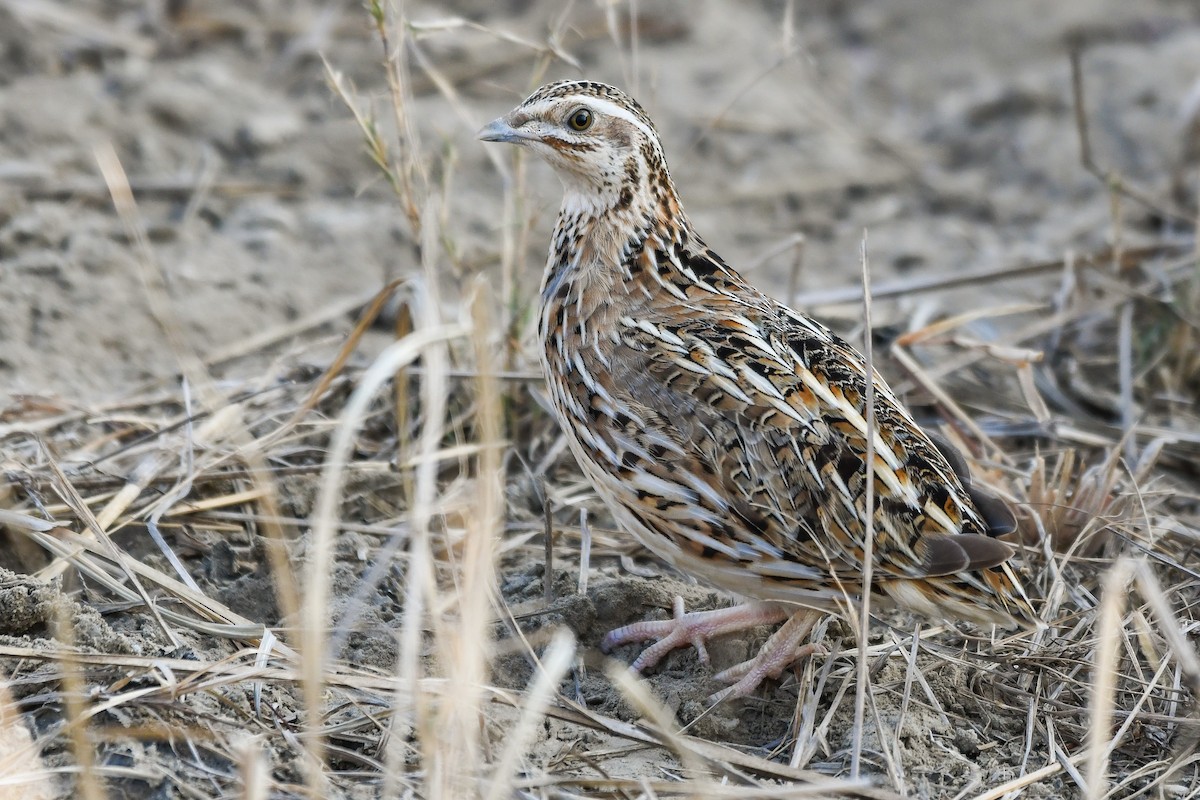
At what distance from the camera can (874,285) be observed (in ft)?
22.5

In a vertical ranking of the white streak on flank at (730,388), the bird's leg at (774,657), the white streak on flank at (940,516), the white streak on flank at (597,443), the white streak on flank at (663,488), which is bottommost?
the bird's leg at (774,657)

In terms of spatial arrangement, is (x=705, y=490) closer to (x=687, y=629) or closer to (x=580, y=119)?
(x=687, y=629)

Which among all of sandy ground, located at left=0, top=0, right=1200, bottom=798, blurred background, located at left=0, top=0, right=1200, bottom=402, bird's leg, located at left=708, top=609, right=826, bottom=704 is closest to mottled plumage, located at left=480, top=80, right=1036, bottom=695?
bird's leg, located at left=708, top=609, right=826, bottom=704

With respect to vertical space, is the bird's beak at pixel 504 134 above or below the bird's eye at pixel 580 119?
below

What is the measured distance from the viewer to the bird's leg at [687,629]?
4.62 meters

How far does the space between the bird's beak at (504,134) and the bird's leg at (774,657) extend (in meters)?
1.89

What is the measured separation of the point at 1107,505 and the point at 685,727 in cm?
199

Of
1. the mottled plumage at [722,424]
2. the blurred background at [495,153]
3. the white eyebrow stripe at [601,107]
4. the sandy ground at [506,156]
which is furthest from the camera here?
the blurred background at [495,153]

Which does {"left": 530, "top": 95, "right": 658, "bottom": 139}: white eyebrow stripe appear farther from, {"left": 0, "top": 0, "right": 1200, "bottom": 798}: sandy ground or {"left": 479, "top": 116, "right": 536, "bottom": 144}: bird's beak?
{"left": 0, "top": 0, "right": 1200, "bottom": 798}: sandy ground

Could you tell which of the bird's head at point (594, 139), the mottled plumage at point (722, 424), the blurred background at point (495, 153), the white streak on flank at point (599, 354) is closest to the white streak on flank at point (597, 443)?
the mottled plumage at point (722, 424)

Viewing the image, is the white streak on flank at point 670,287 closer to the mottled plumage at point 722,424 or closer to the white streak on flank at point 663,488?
the mottled plumage at point 722,424

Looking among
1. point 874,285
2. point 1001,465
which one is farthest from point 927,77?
point 1001,465

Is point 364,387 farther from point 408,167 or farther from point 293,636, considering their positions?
point 408,167

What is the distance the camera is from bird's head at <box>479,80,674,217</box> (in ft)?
15.2
